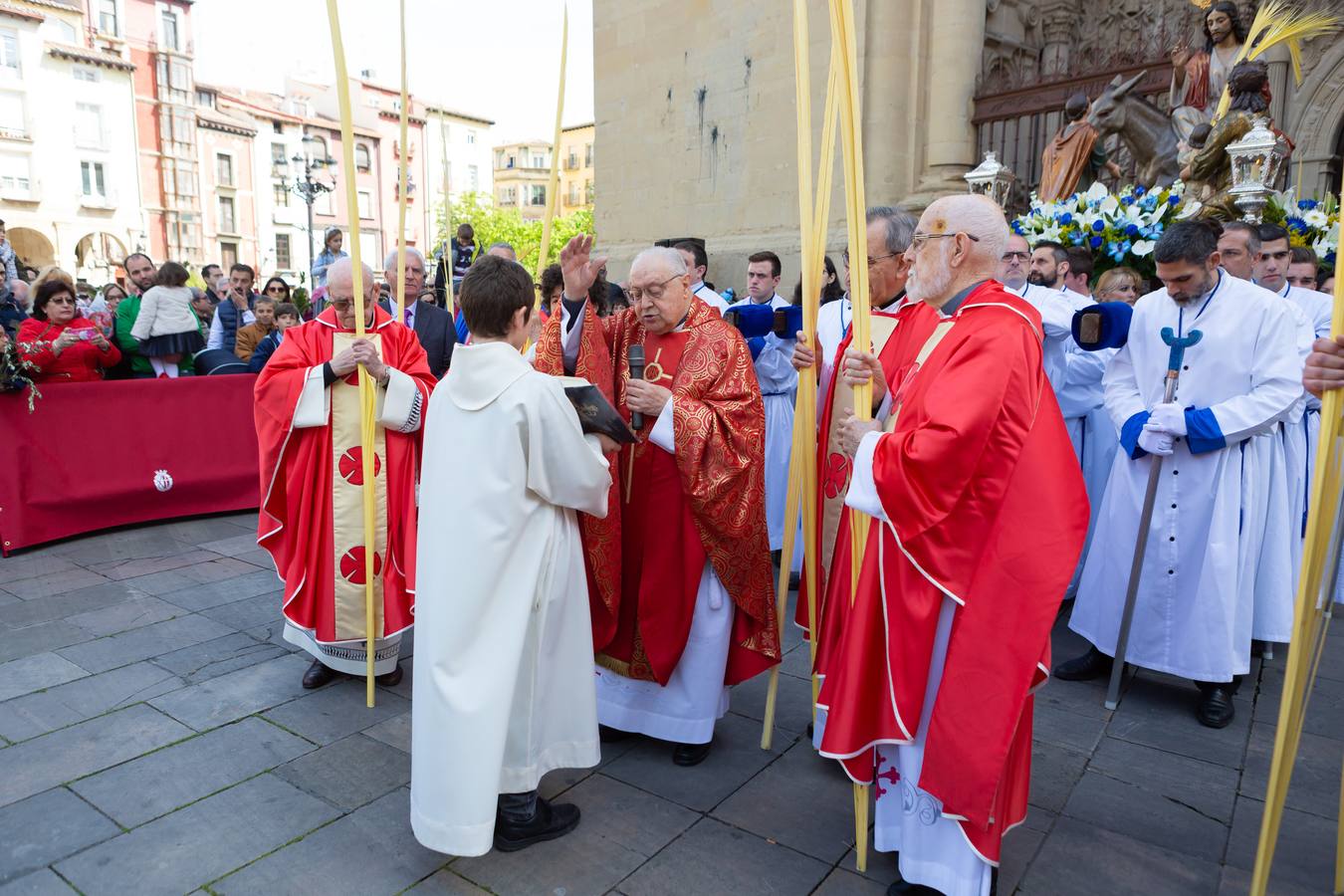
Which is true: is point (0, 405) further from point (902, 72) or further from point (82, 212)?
point (82, 212)

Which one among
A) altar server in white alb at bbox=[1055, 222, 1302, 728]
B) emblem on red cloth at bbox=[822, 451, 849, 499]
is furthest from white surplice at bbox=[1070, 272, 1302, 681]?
emblem on red cloth at bbox=[822, 451, 849, 499]

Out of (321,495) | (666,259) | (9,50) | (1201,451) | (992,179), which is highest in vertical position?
(9,50)

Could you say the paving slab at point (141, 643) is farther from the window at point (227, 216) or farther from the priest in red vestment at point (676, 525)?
the window at point (227, 216)

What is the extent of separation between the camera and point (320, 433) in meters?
3.93

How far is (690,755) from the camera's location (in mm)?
3283

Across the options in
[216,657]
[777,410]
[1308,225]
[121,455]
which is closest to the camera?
[216,657]

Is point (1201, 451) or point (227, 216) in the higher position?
point (227, 216)

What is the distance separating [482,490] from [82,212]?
42.4 m

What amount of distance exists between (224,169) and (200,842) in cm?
4732

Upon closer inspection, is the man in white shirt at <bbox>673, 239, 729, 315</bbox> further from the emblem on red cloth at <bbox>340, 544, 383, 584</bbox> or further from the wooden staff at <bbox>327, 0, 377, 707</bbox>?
the emblem on red cloth at <bbox>340, 544, 383, 584</bbox>

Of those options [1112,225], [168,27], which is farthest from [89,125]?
[1112,225]

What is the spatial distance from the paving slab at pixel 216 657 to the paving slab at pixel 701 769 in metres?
1.98

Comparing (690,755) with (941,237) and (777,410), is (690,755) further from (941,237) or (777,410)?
(777,410)

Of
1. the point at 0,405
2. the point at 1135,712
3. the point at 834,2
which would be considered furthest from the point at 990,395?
the point at 0,405
